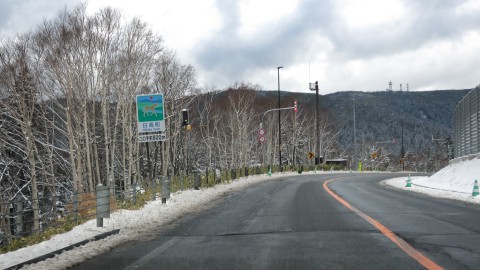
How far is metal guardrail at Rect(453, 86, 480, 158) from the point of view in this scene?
958 inches

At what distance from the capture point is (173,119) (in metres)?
52.2

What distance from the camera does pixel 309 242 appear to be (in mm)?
8266

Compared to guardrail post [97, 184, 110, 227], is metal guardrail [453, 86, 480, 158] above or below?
above

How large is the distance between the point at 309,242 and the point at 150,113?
9.70 metres

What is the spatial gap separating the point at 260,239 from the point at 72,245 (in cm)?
349

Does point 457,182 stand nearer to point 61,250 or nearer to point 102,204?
point 102,204

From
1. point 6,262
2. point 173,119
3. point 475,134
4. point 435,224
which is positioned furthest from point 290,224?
point 173,119

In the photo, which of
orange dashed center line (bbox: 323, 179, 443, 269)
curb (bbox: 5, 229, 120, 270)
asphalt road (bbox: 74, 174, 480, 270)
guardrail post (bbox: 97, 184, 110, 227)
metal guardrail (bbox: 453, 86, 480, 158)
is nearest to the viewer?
orange dashed center line (bbox: 323, 179, 443, 269)

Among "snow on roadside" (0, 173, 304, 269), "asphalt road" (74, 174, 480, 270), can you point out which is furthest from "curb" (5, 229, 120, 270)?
"asphalt road" (74, 174, 480, 270)

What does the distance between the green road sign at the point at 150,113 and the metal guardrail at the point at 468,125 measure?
16.8m

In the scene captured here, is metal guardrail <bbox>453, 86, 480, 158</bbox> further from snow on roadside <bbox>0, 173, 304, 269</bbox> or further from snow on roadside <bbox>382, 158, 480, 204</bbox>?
snow on roadside <bbox>0, 173, 304, 269</bbox>

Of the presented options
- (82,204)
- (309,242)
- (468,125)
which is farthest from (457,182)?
(82,204)

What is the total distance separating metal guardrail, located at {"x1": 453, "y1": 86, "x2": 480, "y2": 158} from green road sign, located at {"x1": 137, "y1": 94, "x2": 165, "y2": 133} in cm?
1682

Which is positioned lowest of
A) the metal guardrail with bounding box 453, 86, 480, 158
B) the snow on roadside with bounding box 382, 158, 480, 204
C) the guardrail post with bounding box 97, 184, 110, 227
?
the snow on roadside with bounding box 382, 158, 480, 204
